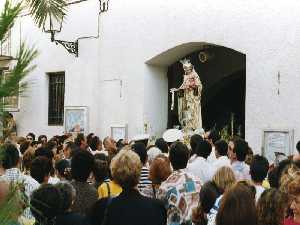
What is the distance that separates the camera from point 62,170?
5.71m

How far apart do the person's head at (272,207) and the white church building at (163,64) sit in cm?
797

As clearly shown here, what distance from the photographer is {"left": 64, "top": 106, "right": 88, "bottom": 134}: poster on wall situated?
15633 mm

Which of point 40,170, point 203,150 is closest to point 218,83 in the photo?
point 203,150

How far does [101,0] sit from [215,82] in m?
3.87

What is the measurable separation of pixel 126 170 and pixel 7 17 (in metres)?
2.43

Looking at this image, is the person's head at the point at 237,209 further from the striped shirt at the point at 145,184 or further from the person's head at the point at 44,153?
the person's head at the point at 44,153

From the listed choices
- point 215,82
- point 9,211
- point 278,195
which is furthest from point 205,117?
point 9,211

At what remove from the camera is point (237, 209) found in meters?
2.91

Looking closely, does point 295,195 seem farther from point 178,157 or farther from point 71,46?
point 71,46

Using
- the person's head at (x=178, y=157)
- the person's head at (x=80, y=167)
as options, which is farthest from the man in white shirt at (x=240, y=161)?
the person's head at (x=80, y=167)

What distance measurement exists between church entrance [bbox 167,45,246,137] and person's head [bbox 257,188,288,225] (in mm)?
10858

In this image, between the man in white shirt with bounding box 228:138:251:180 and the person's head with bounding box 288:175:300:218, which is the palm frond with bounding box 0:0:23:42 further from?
the man in white shirt with bounding box 228:138:251:180

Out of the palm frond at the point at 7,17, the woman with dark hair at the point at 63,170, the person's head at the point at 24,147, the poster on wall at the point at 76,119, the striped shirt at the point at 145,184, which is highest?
the palm frond at the point at 7,17

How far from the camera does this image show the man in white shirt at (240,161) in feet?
20.7
